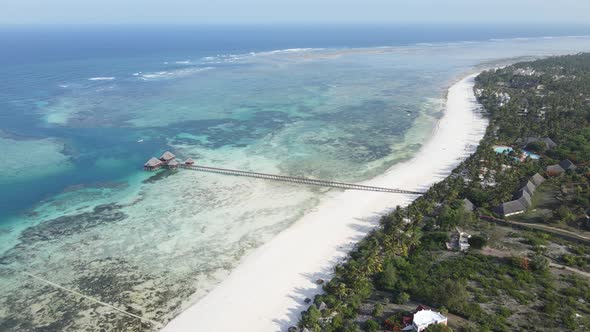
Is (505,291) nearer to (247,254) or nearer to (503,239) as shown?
(503,239)

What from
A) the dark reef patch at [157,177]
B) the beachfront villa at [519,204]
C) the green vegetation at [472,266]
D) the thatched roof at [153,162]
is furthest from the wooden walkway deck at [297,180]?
the beachfront villa at [519,204]

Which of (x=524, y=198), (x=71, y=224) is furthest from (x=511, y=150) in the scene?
(x=71, y=224)

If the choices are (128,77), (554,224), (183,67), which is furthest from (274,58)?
(554,224)

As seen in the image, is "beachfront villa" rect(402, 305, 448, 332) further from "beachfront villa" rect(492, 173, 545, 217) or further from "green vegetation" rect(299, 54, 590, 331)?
"beachfront villa" rect(492, 173, 545, 217)

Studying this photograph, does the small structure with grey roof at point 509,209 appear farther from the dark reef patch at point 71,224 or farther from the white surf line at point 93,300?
the dark reef patch at point 71,224

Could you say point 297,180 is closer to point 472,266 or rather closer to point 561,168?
point 472,266

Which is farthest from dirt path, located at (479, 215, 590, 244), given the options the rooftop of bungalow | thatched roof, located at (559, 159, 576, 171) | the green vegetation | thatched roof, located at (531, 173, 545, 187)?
the rooftop of bungalow

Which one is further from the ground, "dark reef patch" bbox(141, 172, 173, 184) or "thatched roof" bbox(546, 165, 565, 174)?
"thatched roof" bbox(546, 165, 565, 174)
